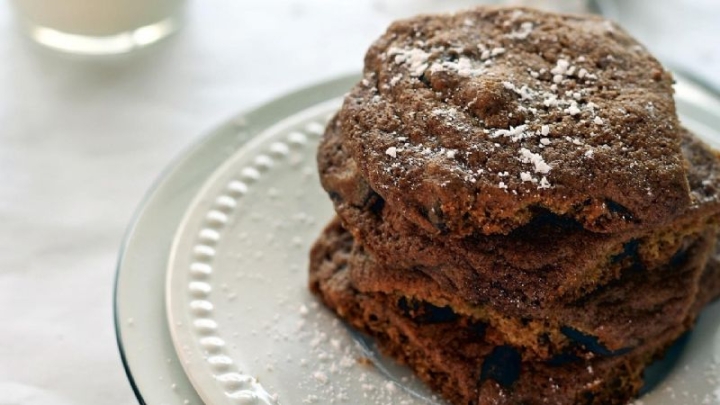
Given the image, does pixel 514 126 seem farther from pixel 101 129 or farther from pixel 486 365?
pixel 101 129

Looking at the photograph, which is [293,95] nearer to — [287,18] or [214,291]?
[214,291]

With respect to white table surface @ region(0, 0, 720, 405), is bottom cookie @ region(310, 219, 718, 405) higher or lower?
higher

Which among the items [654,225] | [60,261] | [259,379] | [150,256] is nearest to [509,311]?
[654,225]

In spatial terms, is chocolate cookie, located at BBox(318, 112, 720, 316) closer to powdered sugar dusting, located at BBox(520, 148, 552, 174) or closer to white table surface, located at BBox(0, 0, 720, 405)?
powdered sugar dusting, located at BBox(520, 148, 552, 174)

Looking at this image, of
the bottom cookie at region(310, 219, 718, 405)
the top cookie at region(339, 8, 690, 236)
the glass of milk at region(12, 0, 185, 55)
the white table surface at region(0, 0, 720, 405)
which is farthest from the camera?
the glass of milk at region(12, 0, 185, 55)

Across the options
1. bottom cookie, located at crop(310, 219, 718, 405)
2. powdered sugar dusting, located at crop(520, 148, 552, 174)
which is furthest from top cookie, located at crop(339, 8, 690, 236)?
bottom cookie, located at crop(310, 219, 718, 405)

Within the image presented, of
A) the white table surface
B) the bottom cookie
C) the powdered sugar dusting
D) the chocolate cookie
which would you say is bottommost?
the white table surface

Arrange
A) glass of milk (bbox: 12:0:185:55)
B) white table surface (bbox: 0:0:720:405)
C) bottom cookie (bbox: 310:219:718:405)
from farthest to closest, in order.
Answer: glass of milk (bbox: 12:0:185:55)
white table surface (bbox: 0:0:720:405)
bottom cookie (bbox: 310:219:718:405)
